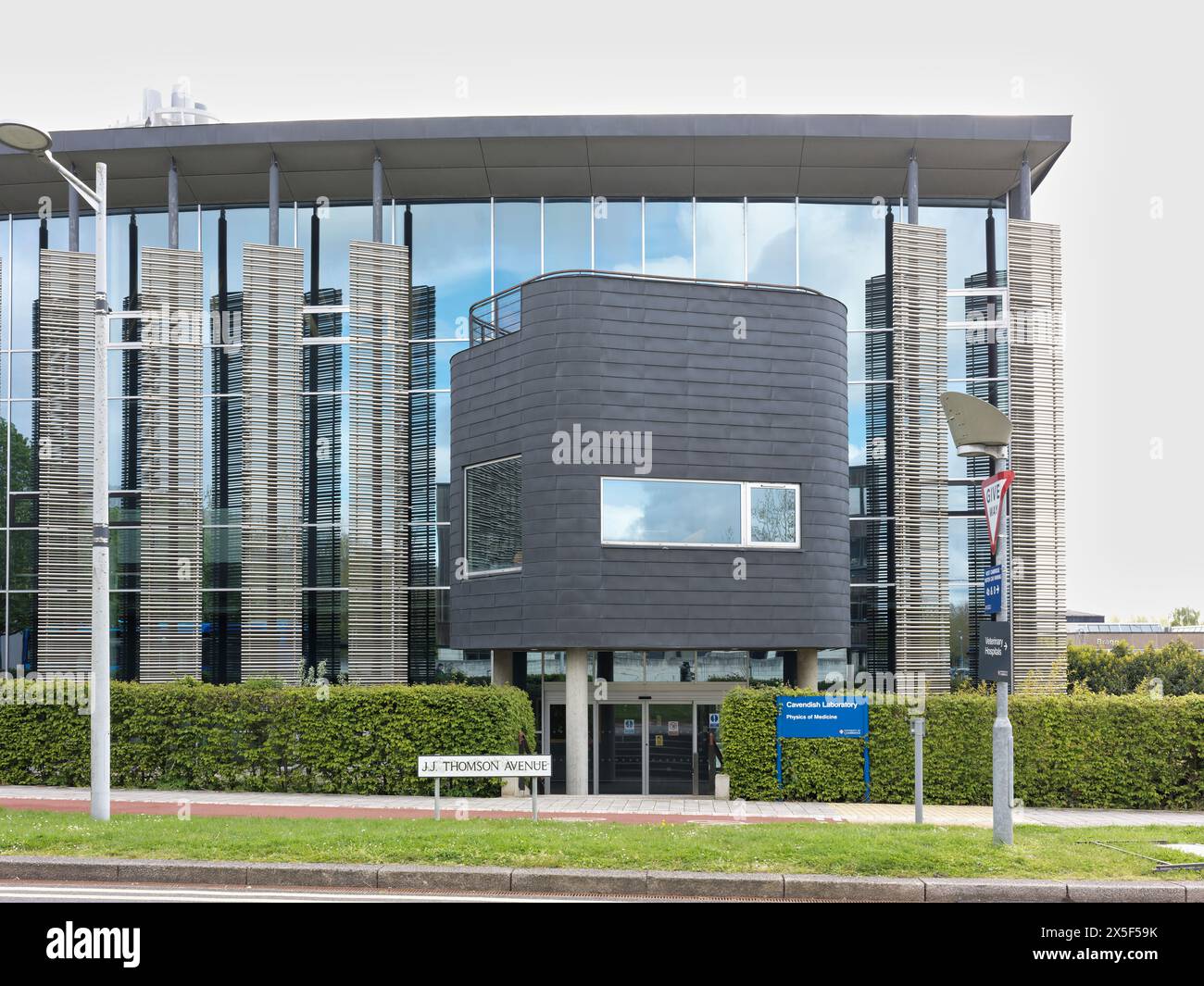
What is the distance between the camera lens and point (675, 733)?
82.0 feet

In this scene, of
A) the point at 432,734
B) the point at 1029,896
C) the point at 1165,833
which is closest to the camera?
the point at 1029,896

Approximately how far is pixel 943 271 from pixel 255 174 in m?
16.2

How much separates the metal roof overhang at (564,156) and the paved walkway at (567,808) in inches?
569

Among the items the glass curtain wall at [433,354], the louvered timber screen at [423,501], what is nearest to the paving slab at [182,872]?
the glass curtain wall at [433,354]

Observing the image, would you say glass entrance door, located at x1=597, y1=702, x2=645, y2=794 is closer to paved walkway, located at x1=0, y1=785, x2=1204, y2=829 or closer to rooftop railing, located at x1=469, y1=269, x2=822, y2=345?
paved walkway, located at x1=0, y1=785, x2=1204, y2=829

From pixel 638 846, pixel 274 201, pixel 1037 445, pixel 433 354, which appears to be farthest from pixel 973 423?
pixel 274 201

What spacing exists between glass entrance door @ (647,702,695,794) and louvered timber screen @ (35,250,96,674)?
13051mm

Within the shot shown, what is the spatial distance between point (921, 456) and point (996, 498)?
1379 centimetres

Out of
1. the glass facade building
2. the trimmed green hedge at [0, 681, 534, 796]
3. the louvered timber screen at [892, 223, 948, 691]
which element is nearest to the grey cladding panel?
the trimmed green hedge at [0, 681, 534, 796]

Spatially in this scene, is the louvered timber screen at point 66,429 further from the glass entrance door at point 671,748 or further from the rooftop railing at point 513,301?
the glass entrance door at point 671,748

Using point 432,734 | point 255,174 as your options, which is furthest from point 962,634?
point 255,174

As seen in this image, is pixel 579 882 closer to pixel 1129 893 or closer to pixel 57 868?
pixel 1129 893

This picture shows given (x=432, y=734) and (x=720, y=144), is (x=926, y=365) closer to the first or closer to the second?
(x=720, y=144)

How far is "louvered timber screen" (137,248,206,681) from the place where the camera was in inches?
1021
